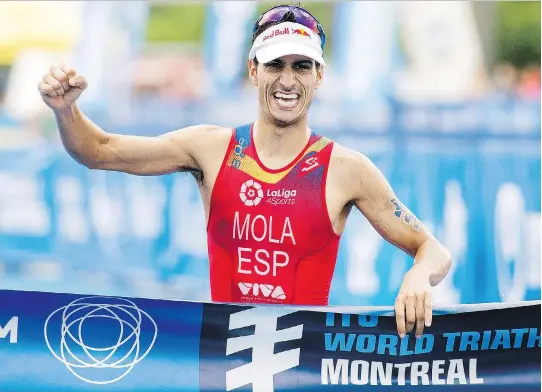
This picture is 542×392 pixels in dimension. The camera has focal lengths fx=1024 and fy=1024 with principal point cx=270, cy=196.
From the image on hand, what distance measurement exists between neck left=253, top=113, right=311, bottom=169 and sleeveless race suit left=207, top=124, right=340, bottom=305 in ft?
0.09

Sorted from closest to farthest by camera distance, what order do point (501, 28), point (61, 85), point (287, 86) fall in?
1. point (61, 85)
2. point (287, 86)
3. point (501, 28)

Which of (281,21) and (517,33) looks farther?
(517,33)

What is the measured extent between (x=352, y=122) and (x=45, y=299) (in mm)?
8101

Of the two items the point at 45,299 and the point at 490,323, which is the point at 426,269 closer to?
the point at 490,323

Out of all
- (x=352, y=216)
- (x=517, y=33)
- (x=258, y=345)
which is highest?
(x=517, y=33)

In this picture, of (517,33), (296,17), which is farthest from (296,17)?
(517,33)

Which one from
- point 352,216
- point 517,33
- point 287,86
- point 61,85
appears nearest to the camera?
point 61,85

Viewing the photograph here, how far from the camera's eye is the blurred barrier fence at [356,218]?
32.2 ft

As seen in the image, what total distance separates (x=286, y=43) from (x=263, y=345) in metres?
1.28

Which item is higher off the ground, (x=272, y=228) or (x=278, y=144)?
(x=278, y=144)

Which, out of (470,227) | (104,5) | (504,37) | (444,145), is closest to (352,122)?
(444,145)

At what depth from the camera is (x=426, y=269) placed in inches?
161

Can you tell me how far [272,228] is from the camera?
4473mm

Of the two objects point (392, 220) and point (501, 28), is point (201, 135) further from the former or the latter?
point (501, 28)
